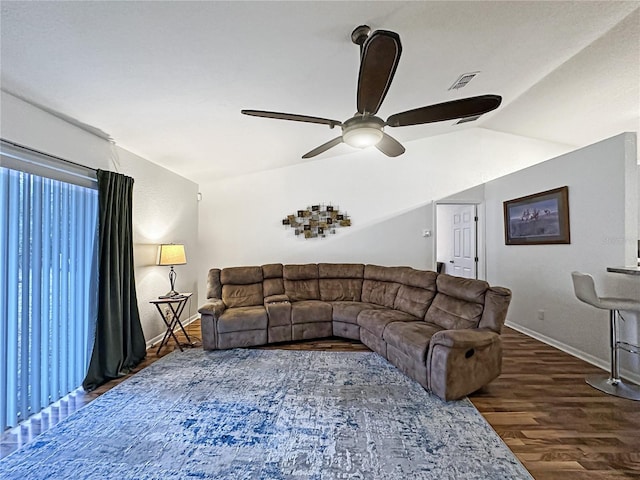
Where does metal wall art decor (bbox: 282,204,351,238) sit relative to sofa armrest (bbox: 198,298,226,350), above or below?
above

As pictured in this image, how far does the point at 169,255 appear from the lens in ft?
11.9

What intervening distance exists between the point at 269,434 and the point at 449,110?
95.8 inches

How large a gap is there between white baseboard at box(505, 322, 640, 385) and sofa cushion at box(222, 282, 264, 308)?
3736mm

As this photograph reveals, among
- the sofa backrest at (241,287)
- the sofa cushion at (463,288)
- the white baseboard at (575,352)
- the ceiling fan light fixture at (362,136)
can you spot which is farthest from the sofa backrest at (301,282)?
the white baseboard at (575,352)

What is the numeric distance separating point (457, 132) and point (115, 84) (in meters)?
4.94

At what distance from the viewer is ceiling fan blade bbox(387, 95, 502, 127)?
1833mm

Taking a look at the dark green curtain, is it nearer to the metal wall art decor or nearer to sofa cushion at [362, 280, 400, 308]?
the metal wall art decor

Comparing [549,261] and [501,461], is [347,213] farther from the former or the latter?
[501,461]

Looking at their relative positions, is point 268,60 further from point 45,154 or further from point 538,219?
point 538,219

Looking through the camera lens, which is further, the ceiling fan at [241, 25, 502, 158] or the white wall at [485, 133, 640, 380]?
the white wall at [485, 133, 640, 380]

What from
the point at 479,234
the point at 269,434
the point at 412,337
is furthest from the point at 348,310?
the point at 479,234

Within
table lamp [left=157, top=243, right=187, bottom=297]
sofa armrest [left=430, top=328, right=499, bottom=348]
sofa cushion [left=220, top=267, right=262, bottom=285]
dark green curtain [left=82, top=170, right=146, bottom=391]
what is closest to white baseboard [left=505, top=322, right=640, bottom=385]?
sofa armrest [left=430, top=328, right=499, bottom=348]

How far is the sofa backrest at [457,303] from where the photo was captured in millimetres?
2949

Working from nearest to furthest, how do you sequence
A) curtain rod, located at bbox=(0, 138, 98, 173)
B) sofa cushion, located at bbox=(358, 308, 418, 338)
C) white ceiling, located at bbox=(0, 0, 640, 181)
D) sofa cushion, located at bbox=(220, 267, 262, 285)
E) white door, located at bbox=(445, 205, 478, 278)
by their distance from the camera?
white ceiling, located at bbox=(0, 0, 640, 181)
curtain rod, located at bbox=(0, 138, 98, 173)
sofa cushion, located at bbox=(358, 308, 418, 338)
sofa cushion, located at bbox=(220, 267, 262, 285)
white door, located at bbox=(445, 205, 478, 278)
